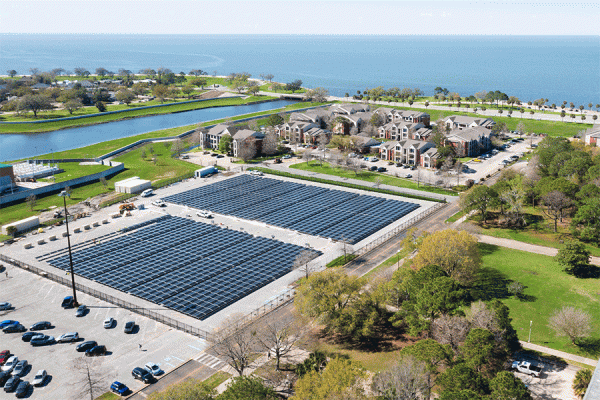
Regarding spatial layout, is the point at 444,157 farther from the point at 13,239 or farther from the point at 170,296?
the point at 13,239

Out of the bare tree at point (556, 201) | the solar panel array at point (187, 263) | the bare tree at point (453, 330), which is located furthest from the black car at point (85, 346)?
the bare tree at point (556, 201)

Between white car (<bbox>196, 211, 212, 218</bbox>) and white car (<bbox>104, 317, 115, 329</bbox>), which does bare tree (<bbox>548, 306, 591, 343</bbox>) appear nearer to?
white car (<bbox>104, 317, 115, 329</bbox>)

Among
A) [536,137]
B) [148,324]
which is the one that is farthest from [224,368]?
[536,137]

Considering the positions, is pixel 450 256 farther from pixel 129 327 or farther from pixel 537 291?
pixel 129 327

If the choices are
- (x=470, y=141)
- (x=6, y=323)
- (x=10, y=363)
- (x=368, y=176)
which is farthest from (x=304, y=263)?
(x=470, y=141)

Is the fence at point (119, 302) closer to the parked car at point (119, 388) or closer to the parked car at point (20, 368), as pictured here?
the parked car at point (119, 388)

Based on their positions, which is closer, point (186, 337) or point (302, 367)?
point (302, 367)
